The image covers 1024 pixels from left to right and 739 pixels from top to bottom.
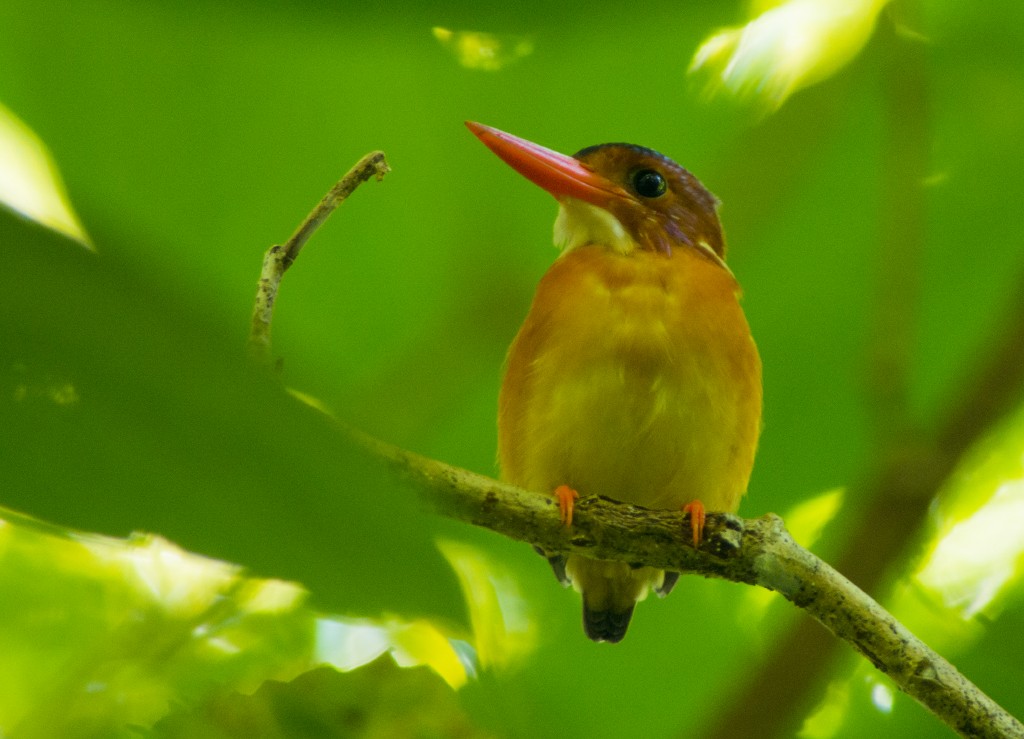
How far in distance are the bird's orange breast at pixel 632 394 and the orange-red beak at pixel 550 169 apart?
0.22 m

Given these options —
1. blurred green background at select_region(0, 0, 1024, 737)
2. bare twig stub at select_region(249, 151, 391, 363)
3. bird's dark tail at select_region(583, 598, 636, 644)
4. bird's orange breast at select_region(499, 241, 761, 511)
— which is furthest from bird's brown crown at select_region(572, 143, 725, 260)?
bare twig stub at select_region(249, 151, 391, 363)

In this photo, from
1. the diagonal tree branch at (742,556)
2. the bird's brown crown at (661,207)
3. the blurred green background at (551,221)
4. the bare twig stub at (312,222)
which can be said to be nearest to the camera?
the bare twig stub at (312,222)

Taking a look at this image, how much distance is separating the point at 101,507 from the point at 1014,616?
8.24ft

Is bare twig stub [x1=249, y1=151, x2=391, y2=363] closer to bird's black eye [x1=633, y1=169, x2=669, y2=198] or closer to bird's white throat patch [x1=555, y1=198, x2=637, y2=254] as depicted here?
bird's white throat patch [x1=555, y1=198, x2=637, y2=254]

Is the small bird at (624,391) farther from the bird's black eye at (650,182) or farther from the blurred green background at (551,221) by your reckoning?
the bird's black eye at (650,182)

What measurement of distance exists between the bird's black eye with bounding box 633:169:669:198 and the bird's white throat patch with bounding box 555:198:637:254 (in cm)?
14

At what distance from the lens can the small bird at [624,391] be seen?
2719 millimetres

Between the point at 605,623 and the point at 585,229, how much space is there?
1.04 metres

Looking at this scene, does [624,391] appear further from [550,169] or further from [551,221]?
[551,221]

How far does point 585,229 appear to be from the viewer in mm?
3135

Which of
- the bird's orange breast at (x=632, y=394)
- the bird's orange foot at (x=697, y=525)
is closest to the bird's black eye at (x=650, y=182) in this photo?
the bird's orange breast at (x=632, y=394)

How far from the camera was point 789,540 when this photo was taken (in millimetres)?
1927

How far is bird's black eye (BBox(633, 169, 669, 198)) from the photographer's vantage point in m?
3.28

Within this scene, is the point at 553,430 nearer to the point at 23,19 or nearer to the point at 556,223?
the point at 556,223
